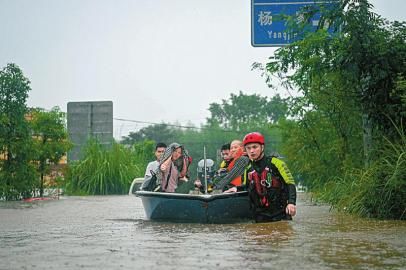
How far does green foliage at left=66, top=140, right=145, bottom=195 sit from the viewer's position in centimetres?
2889

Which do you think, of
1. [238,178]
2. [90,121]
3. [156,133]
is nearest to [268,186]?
[238,178]

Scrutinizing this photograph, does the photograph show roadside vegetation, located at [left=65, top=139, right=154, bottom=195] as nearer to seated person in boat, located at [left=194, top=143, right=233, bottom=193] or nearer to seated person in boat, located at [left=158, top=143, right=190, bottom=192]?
seated person in boat, located at [left=194, top=143, right=233, bottom=193]

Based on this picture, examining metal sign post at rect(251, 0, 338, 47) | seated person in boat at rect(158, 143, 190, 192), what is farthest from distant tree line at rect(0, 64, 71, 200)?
seated person in boat at rect(158, 143, 190, 192)

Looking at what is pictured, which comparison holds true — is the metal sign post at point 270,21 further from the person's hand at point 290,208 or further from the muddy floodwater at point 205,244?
the person's hand at point 290,208

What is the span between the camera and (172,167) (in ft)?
45.8

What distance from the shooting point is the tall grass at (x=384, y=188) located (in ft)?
39.8

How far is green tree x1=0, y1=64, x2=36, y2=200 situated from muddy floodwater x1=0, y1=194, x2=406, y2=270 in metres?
8.00

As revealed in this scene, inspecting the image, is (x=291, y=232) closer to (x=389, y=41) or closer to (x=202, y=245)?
(x=202, y=245)

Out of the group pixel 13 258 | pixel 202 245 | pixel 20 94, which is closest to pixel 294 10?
pixel 20 94

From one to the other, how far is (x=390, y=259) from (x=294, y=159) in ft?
48.8

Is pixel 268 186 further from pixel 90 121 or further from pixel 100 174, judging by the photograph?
pixel 90 121

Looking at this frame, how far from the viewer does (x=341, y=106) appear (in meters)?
16.9

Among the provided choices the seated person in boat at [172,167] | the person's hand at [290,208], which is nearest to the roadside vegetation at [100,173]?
the seated person in boat at [172,167]

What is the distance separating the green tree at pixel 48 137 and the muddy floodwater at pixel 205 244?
953 centimetres
